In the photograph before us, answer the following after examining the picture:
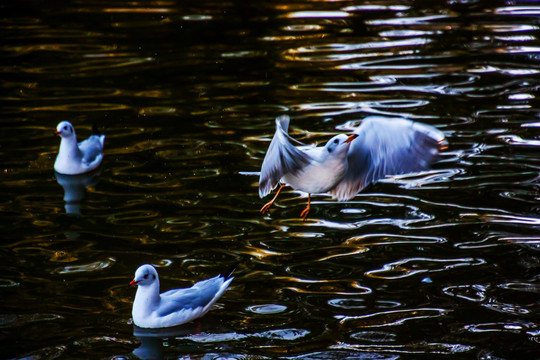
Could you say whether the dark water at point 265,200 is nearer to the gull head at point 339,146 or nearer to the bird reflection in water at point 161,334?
the bird reflection in water at point 161,334

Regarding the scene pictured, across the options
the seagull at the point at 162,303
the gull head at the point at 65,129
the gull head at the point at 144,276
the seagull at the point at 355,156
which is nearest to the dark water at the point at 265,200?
the seagull at the point at 162,303

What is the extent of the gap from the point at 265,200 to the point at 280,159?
192 cm

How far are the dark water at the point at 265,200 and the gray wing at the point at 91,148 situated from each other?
0.70ft

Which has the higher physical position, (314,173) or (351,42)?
(351,42)

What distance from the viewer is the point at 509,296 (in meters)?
6.16

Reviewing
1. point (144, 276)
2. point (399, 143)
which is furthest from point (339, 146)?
point (144, 276)

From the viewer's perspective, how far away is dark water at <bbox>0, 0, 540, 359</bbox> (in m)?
5.86

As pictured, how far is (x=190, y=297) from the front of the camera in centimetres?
596

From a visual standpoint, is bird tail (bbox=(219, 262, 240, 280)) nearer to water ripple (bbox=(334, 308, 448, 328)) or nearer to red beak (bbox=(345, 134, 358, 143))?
Answer: water ripple (bbox=(334, 308, 448, 328))

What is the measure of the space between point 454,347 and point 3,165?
5568 millimetres

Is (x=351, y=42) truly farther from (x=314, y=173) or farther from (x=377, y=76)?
(x=314, y=173)

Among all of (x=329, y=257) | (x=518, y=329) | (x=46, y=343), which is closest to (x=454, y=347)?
(x=518, y=329)

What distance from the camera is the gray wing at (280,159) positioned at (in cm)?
603

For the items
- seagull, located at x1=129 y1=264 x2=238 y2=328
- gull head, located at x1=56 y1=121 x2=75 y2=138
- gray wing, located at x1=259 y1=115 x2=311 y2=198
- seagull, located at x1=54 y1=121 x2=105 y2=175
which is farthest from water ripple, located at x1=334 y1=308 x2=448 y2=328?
gull head, located at x1=56 y1=121 x2=75 y2=138
